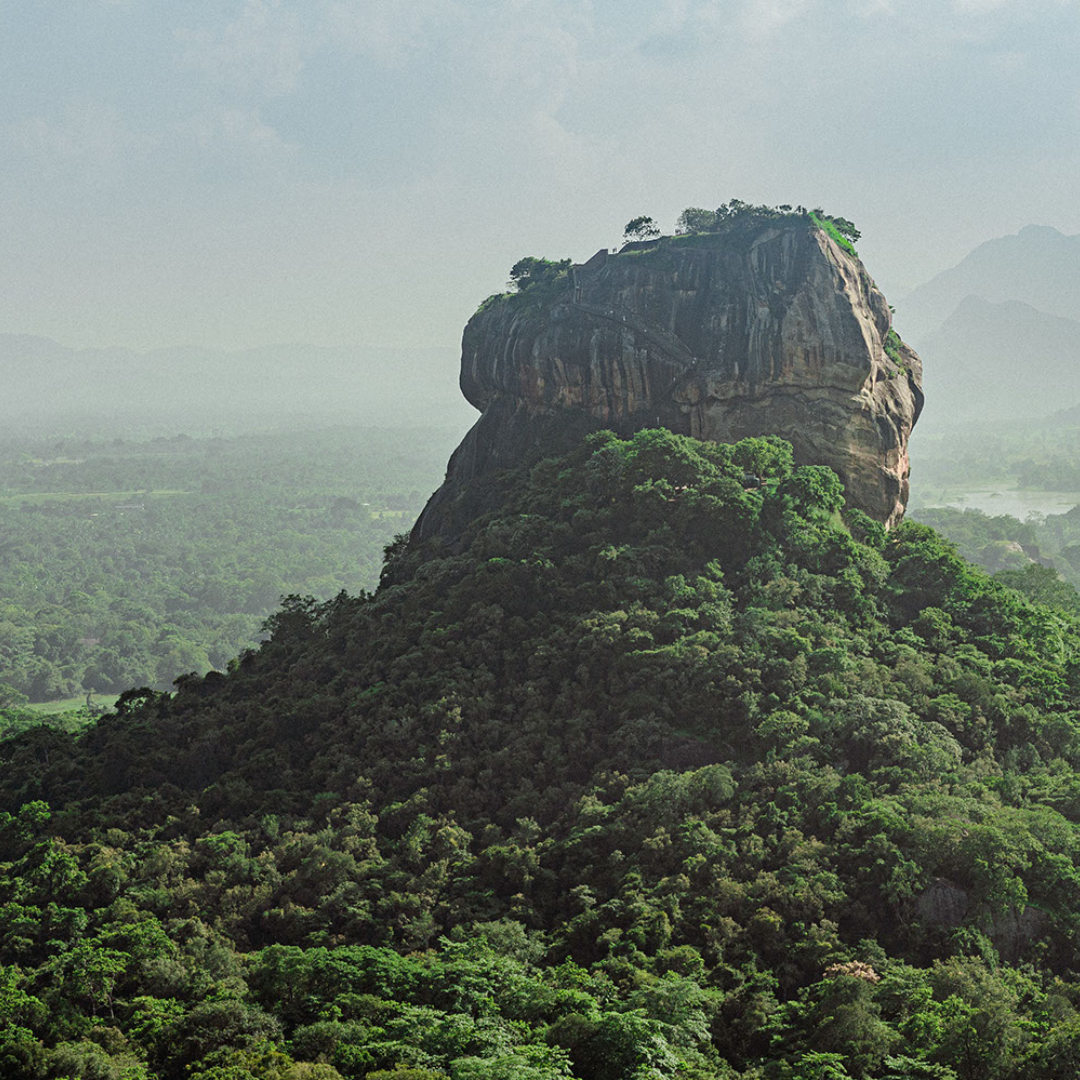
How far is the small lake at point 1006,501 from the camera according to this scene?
359ft

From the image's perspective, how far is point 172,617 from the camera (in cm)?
9262

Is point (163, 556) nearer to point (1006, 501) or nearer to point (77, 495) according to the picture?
point (77, 495)

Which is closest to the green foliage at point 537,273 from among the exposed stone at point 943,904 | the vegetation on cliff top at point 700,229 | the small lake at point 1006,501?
the vegetation on cliff top at point 700,229

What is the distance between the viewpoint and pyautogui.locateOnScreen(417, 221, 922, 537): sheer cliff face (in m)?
33.0

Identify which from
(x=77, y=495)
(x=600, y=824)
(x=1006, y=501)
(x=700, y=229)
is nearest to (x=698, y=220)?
(x=700, y=229)

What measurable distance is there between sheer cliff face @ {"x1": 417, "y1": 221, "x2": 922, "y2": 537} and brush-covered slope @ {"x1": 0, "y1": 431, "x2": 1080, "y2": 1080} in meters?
3.54

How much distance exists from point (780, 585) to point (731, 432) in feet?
29.2

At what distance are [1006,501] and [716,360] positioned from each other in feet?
318

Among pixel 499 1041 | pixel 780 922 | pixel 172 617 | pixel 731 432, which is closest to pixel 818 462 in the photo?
pixel 731 432

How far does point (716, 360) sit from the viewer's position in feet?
114

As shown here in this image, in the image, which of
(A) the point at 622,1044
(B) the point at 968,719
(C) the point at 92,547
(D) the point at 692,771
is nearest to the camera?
(A) the point at 622,1044

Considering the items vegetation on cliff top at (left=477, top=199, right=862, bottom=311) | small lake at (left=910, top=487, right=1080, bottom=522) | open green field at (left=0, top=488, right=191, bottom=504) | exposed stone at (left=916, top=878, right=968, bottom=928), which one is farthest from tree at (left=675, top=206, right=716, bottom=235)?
open green field at (left=0, top=488, right=191, bottom=504)

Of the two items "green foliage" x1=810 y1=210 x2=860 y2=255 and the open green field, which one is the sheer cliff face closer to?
"green foliage" x1=810 y1=210 x2=860 y2=255

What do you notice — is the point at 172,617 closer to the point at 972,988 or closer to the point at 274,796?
the point at 274,796
